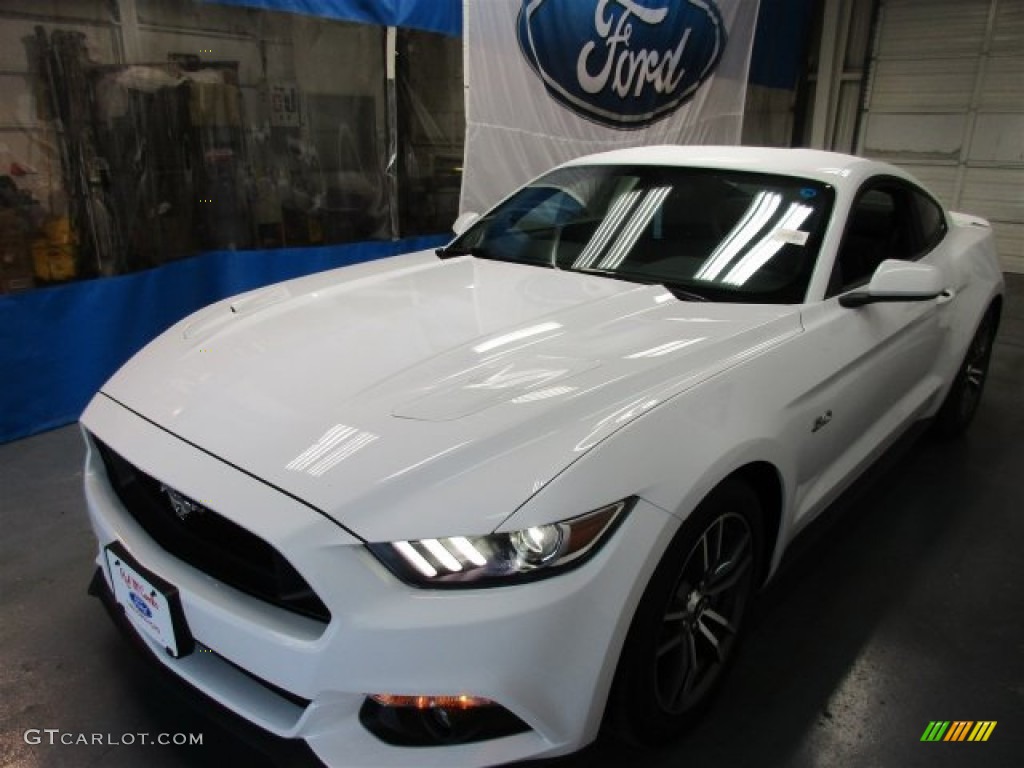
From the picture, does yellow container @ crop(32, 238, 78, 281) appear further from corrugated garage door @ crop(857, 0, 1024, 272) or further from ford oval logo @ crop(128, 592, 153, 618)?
corrugated garage door @ crop(857, 0, 1024, 272)

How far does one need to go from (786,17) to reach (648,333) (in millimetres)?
8080

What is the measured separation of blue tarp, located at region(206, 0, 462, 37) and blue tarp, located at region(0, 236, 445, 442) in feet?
4.53

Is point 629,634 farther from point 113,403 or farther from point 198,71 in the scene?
point 198,71

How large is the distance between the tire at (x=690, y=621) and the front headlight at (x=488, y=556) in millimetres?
220

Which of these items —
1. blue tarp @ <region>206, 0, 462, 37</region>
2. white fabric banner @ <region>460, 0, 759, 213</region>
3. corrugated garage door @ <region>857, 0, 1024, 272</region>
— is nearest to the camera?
blue tarp @ <region>206, 0, 462, 37</region>

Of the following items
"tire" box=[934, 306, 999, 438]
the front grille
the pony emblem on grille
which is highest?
the pony emblem on grille

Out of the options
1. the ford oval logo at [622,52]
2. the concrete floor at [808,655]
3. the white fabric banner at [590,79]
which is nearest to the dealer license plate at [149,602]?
the concrete floor at [808,655]

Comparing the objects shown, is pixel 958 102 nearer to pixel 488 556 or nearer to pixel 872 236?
pixel 872 236

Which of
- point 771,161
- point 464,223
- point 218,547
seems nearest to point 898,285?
point 771,161

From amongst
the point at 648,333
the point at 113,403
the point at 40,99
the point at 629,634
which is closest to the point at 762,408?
the point at 648,333

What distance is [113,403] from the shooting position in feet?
5.64

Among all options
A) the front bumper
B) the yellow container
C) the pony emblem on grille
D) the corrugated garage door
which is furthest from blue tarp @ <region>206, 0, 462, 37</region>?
the corrugated garage door

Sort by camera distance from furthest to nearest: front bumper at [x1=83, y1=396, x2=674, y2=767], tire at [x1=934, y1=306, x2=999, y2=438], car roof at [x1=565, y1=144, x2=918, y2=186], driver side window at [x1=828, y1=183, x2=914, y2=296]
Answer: tire at [x1=934, y1=306, x2=999, y2=438], car roof at [x1=565, y1=144, x2=918, y2=186], driver side window at [x1=828, y1=183, x2=914, y2=296], front bumper at [x1=83, y1=396, x2=674, y2=767]

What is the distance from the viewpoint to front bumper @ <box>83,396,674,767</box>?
1209mm
